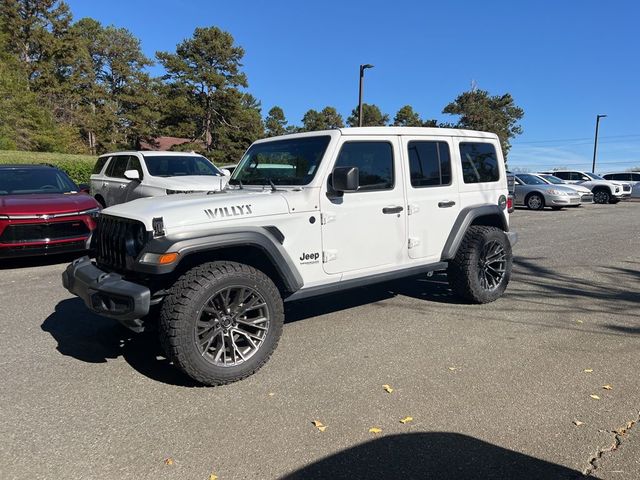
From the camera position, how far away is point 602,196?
2398cm

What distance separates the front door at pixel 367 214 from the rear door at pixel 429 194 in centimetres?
13

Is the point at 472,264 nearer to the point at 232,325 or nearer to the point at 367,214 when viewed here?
the point at 367,214

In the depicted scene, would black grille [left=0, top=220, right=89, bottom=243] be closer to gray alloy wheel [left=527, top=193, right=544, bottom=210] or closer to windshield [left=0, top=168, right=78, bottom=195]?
windshield [left=0, top=168, right=78, bottom=195]

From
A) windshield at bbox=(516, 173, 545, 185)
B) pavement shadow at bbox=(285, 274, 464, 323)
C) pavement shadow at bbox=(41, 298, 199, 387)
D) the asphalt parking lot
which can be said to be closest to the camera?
the asphalt parking lot

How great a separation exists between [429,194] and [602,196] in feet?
75.6

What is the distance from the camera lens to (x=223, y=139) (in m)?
38.7

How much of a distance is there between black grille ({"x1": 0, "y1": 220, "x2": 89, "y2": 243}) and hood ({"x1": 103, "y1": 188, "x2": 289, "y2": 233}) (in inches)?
158

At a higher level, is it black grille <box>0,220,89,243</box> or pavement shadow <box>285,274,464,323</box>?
black grille <box>0,220,89,243</box>

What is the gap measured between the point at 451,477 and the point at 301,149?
9.66 ft

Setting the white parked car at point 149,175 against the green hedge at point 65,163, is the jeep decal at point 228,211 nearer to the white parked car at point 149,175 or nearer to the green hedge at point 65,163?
the white parked car at point 149,175

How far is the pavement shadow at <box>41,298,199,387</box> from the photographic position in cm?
384

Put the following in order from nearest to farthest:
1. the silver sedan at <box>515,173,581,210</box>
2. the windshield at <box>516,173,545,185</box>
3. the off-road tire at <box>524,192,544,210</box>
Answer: the silver sedan at <box>515,173,581,210</box>
the off-road tire at <box>524,192,544,210</box>
the windshield at <box>516,173,545,185</box>

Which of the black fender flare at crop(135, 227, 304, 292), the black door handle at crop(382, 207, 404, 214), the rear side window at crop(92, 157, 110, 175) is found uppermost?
the rear side window at crop(92, 157, 110, 175)

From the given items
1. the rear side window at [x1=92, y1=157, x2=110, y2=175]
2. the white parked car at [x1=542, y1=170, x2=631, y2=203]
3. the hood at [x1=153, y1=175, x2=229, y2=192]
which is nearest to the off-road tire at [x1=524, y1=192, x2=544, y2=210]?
the white parked car at [x1=542, y1=170, x2=631, y2=203]
